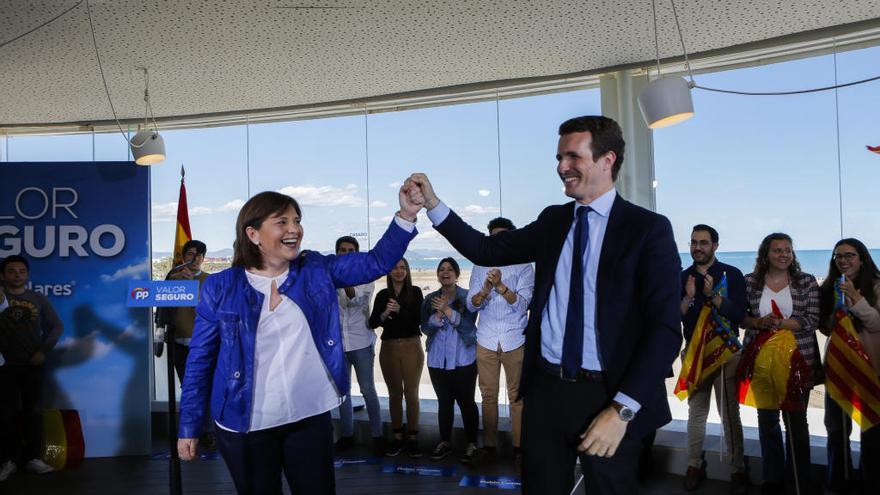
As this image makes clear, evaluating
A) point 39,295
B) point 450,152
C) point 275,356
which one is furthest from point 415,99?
point 450,152

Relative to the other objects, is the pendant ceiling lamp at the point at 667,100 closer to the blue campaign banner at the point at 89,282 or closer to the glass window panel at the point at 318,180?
the blue campaign banner at the point at 89,282

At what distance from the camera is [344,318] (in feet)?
17.4

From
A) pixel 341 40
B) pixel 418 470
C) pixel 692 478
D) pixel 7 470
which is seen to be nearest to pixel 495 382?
pixel 418 470

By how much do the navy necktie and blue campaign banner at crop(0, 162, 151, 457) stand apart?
14.3 feet

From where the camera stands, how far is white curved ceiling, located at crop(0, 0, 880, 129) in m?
4.34

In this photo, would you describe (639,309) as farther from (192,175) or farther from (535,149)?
(192,175)

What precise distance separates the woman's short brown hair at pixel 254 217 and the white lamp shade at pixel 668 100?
2.63m

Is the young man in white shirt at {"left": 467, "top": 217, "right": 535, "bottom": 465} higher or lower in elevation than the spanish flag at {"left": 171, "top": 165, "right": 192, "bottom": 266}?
lower

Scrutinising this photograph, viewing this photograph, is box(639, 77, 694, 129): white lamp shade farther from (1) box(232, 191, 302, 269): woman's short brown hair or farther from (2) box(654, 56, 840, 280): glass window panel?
(2) box(654, 56, 840, 280): glass window panel

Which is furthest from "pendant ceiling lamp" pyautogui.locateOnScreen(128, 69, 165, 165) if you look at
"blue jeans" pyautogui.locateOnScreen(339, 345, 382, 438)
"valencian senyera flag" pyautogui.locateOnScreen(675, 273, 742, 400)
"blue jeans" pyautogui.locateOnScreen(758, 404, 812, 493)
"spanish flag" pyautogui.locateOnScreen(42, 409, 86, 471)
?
"blue jeans" pyautogui.locateOnScreen(758, 404, 812, 493)

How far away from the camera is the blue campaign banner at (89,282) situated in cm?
527

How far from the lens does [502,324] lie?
4.72 meters

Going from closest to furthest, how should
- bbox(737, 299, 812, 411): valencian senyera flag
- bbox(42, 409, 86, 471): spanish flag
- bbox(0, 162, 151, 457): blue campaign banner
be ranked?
bbox(737, 299, 812, 411): valencian senyera flag
bbox(42, 409, 86, 471): spanish flag
bbox(0, 162, 151, 457): blue campaign banner

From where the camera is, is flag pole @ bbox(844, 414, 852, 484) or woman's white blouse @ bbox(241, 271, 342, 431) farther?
flag pole @ bbox(844, 414, 852, 484)
